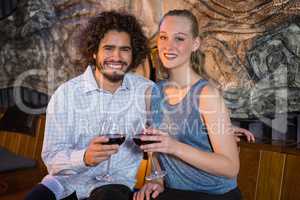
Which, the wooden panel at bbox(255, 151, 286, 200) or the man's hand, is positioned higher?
the man's hand

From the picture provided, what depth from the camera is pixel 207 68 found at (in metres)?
2.05

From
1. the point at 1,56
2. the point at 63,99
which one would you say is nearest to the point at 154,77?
the point at 63,99

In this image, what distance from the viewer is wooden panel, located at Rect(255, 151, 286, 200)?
1624 millimetres

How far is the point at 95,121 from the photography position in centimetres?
175

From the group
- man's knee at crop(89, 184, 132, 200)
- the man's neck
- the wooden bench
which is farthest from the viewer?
the wooden bench

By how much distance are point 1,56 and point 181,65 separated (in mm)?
2114

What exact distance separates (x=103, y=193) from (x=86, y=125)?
358mm

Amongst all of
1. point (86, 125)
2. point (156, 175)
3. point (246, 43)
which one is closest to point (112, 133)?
point (156, 175)

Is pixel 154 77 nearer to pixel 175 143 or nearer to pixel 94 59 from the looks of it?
pixel 94 59

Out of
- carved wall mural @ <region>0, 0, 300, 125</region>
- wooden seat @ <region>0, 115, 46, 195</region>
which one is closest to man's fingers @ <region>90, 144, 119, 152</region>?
carved wall mural @ <region>0, 0, 300, 125</region>

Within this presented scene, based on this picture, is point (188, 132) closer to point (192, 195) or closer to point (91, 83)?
point (192, 195)

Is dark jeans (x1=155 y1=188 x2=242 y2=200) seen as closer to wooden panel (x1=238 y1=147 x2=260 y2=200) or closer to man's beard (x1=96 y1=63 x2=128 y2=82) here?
wooden panel (x1=238 y1=147 x2=260 y2=200)

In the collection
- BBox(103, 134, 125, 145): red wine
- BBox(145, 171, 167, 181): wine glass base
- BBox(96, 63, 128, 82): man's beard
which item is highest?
BBox(96, 63, 128, 82): man's beard

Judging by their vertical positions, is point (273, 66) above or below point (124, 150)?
above
